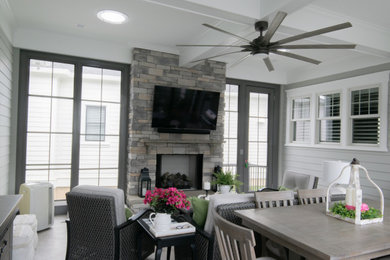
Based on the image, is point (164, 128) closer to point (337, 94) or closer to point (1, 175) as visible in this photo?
point (1, 175)

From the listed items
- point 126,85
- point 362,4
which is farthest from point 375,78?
point 126,85

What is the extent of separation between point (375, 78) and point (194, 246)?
4263mm

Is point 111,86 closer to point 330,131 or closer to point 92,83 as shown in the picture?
point 92,83

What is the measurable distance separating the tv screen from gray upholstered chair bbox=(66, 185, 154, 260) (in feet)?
8.56

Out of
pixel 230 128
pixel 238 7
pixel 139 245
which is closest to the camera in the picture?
pixel 139 245

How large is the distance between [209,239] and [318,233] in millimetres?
831

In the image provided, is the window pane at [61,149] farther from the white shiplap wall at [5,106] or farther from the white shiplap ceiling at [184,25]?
the white shiplap ceiling at [184,25]

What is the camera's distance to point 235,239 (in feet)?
5.51

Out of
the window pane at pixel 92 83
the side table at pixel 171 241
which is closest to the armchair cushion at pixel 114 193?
the side table at pixel 171 241

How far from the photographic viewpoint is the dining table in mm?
1654

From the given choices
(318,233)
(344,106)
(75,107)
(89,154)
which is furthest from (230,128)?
(318,233)

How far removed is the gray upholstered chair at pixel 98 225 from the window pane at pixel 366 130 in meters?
4.21

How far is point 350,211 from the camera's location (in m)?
2.20

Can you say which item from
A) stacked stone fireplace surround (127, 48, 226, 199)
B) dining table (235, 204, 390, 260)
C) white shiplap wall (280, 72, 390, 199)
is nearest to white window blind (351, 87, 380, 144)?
white shiplap wall (280, 72, 390, 199)
